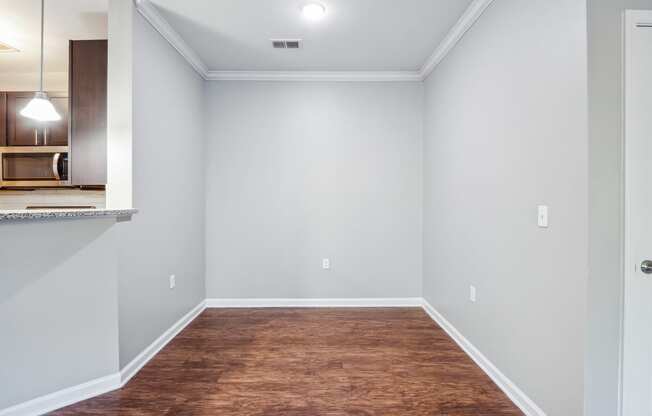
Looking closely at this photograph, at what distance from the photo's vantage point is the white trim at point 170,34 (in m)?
2.24

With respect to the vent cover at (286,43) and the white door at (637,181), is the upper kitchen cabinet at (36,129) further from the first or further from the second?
the white door at (637,181)

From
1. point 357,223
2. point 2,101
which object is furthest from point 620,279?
point 2,101

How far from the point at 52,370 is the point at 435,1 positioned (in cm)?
341

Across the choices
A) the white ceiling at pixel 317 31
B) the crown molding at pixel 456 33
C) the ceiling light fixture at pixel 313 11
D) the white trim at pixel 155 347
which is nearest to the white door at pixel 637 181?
the crown molding at pixel 456 33

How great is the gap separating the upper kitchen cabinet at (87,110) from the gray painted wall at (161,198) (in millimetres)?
257

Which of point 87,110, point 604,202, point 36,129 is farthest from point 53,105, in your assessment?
point 604,202

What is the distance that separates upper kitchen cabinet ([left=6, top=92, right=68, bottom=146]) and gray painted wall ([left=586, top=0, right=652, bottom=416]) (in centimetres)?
434

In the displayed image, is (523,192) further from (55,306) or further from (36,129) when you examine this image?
(36,129)

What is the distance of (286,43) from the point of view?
9.30 ft

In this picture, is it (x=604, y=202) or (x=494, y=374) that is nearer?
(x=604, y=202)

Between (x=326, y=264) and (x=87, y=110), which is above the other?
(x=87, y=110)

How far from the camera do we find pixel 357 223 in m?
3.52

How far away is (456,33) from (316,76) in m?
1.46

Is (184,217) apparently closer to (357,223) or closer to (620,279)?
(357,223)
